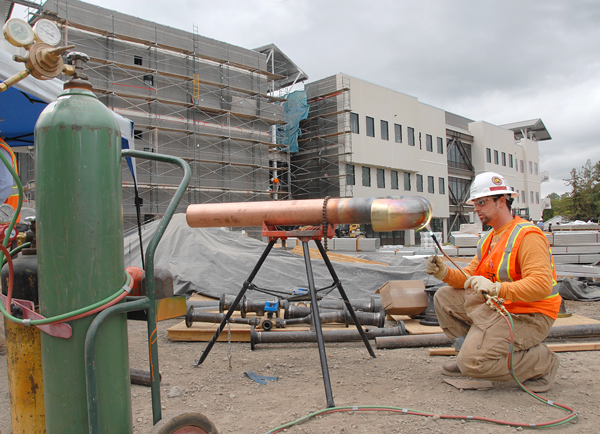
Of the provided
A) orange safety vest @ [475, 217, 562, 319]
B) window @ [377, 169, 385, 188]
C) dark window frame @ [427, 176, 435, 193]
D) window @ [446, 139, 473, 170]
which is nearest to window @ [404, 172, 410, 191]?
window @ [377, 169, 385, 188]

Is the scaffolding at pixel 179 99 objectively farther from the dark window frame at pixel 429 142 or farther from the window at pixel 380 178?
the dark window frame at pixel 429 142

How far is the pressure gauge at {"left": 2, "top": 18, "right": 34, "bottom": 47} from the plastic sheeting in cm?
2480

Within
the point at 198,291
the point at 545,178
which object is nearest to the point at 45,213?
the point at 198,291

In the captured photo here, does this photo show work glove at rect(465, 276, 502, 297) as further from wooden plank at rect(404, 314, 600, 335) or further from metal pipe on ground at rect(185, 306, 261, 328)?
metal pipe on ground at rect(185, 306, 261, 328)

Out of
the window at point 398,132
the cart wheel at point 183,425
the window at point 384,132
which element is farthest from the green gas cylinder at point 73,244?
the window at point 398,132

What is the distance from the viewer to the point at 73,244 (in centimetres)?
145

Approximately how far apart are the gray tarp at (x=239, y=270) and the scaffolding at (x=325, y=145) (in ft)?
57.9

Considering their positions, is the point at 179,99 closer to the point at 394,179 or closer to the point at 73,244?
the point at 394,179

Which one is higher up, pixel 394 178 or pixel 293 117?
pixel 293 117

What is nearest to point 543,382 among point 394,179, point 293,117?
point 293,117

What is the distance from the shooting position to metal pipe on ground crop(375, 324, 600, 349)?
13.9ft

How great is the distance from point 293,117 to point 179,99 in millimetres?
8118

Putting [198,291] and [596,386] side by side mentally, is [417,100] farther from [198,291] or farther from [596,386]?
[596,386]

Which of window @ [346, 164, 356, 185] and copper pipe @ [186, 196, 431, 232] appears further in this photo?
window @ [346, 164, 356, 185]
